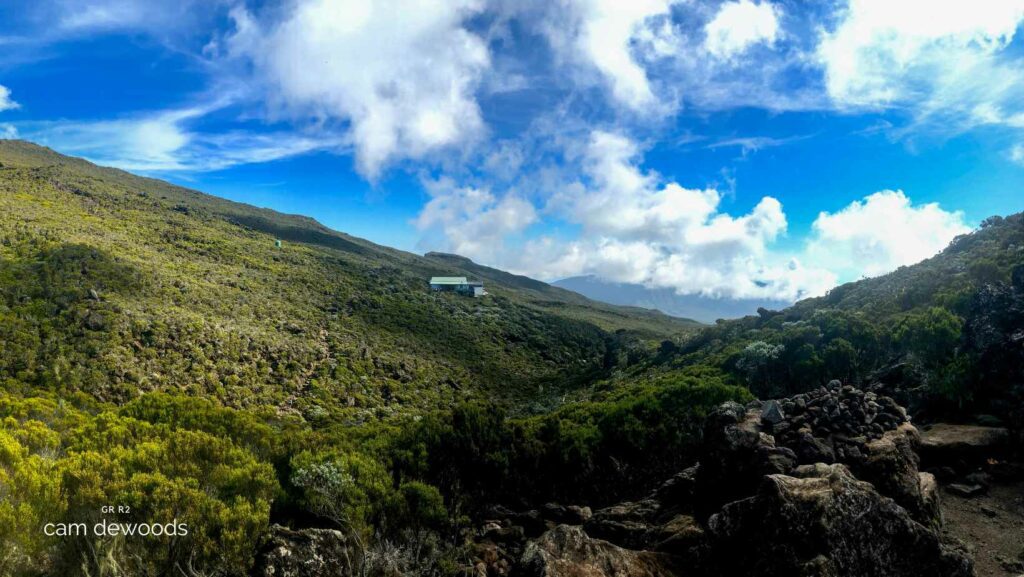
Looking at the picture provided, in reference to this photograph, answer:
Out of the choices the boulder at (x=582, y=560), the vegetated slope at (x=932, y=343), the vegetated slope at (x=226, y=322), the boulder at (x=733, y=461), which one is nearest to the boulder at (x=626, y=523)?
the boulder at (x=733, y=461)

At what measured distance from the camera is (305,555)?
962cm

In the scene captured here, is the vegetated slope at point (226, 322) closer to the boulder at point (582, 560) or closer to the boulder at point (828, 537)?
the boulder at point (582, 560)

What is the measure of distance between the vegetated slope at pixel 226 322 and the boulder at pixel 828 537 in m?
35.0

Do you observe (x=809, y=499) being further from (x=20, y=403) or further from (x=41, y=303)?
(x=41, y=303)

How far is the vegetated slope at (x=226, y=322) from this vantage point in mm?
35344

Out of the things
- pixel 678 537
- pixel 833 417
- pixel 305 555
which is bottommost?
→ pixel 305 555

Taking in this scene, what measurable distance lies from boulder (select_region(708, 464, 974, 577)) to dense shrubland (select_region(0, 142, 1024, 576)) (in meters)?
6.19

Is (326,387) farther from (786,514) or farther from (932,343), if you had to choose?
(932,343)

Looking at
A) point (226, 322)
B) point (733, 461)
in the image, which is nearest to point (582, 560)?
point (733, 461)

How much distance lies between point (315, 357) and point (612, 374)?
31.2 metres

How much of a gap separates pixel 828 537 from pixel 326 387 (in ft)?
138

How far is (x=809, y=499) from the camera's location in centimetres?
834

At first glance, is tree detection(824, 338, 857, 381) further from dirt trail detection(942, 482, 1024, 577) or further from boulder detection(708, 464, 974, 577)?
boulder detection(708, 464, 974, 577)

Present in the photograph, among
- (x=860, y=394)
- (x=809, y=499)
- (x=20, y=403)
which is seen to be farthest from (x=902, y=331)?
(x=20, y=403)
